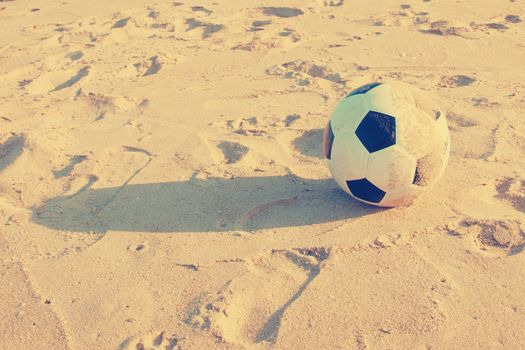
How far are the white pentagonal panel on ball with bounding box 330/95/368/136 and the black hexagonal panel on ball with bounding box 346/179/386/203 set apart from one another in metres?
0.29

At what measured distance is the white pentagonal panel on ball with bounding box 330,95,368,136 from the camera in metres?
3.28

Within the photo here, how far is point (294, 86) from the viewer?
5.30 metres

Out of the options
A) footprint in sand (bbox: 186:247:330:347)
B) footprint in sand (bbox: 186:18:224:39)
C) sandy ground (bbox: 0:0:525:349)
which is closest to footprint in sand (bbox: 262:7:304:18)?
footprint in sand (bbox: 186:18:224:39)

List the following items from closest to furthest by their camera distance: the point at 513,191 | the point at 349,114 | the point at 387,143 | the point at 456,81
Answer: the point at 387,143 < the point at 349,114 < the point at 513,191 < the point at 456,81

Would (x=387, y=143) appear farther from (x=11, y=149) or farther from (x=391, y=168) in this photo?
(x=11, y=149)

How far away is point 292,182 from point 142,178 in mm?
983

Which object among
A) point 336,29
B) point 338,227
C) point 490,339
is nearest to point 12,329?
point 338,227

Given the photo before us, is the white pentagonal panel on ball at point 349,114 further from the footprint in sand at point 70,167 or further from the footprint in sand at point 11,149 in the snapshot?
the footprint in sand at point 11,149

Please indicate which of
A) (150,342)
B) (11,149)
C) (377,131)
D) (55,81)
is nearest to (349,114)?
(377,131)

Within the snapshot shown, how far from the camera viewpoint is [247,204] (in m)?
3.63

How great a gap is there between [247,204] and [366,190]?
0.72 meters

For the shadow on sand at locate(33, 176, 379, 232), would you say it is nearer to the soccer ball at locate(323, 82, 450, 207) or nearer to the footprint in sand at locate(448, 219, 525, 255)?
the soccer ball at locate(323, 82, 450, 207)

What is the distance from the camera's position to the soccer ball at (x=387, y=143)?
10.5 feet

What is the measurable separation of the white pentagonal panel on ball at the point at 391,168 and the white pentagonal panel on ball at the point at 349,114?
0.21m
